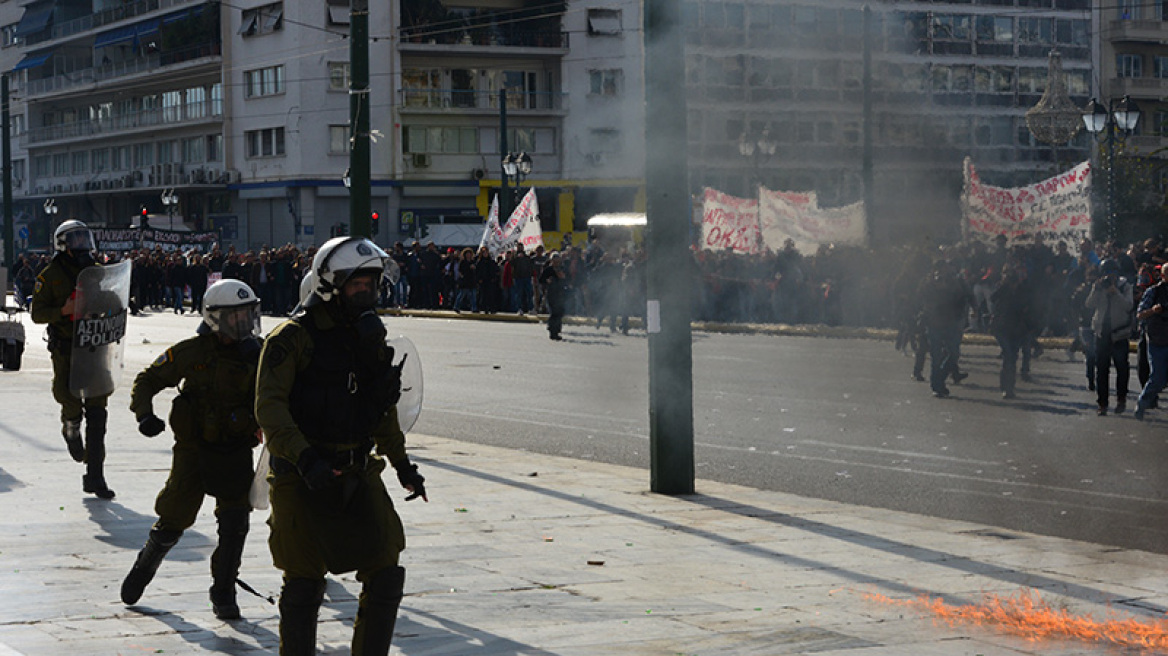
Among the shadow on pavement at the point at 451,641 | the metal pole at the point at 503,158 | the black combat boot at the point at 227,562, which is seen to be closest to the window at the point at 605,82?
the black combat boot at the point at 227,562

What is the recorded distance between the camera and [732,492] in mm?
10945

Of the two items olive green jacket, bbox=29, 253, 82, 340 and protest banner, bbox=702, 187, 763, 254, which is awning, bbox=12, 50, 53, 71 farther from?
olive green jacket, bbox=29, 253, 82, 340

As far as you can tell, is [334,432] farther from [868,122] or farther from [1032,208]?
[1032,208]

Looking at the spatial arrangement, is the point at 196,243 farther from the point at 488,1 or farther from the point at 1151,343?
the point at 1151,343

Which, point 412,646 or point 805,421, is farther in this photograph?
point 805,421

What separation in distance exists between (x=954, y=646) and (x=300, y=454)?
9.11ft

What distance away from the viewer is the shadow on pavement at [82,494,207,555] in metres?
8.59

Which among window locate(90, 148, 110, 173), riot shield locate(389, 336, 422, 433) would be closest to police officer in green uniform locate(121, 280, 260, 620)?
riot shield locate(389, 336, 422, 433)

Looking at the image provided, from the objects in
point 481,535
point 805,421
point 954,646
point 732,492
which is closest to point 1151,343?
point 805,421

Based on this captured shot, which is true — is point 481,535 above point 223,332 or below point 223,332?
below

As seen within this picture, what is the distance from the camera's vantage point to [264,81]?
6712 cm

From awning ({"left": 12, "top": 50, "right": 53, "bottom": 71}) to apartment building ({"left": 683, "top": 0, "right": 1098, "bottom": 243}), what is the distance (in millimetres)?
80722

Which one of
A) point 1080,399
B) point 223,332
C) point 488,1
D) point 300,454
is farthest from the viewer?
point 488,1

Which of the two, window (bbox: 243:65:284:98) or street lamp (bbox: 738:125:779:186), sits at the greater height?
window (bbox: 243:65:284:98)
